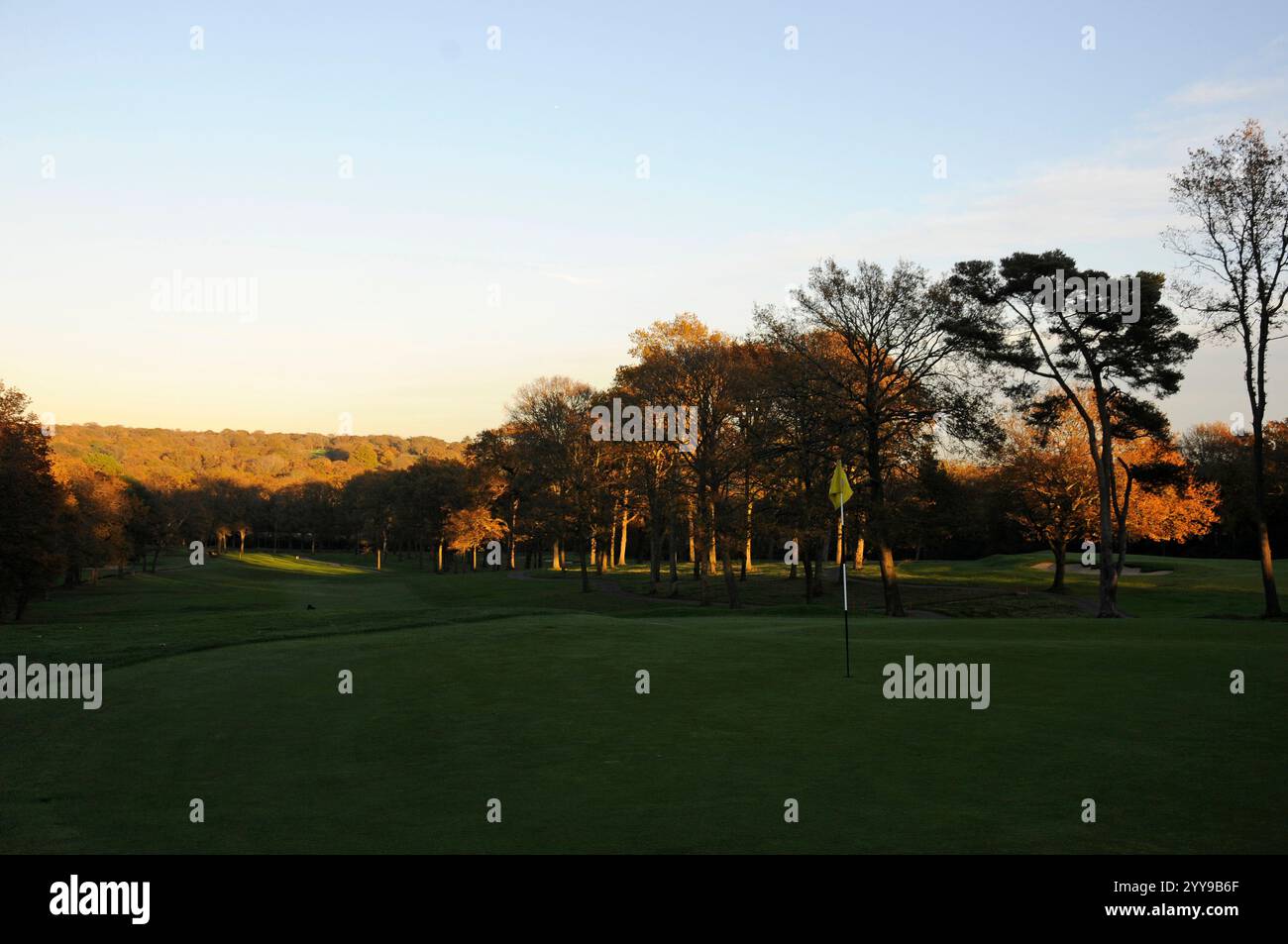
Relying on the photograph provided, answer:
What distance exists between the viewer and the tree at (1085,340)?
38438 mm

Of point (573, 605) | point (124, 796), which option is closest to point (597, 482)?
point (573, 605)

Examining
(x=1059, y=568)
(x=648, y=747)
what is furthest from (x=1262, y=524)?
(x=648, y=747)

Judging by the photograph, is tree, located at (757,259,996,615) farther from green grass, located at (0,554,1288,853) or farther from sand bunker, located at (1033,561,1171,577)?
sand bunker, located at (1033,561,1171,577)

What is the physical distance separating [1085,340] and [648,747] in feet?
117

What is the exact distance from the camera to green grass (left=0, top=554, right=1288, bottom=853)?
306 inches

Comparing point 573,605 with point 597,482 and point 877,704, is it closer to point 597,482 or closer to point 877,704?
point 597,482

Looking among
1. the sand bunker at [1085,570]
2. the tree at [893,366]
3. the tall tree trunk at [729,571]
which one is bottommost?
the sand bunker at [1085,570]

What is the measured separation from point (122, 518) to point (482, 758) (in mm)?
87728

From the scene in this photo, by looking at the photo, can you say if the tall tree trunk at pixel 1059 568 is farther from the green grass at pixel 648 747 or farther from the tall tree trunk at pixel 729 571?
the green grass at pixel 648 747

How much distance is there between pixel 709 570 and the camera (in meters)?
81.0

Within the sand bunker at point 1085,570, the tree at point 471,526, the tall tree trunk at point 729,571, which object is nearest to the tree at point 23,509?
the tall tree trunk at point 729,571

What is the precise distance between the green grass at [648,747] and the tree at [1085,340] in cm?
1743

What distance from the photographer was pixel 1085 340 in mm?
39875

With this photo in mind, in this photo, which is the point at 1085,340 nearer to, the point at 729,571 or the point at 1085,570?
the point at 729,571
